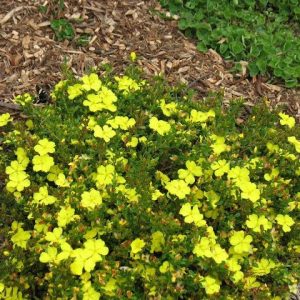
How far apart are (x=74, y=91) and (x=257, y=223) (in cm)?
147

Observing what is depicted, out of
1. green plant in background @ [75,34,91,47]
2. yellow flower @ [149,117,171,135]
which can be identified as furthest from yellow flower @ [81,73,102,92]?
green plant in background @ [75,34,91,47]

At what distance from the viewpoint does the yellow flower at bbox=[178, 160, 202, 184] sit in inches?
131

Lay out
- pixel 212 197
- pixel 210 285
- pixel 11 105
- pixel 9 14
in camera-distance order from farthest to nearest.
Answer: pixel 9 14 < pixel 11 105 < pixel 212 197 < pixel 210 285

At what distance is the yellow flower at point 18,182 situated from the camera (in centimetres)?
318

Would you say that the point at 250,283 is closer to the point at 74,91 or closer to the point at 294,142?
the point at 294,142

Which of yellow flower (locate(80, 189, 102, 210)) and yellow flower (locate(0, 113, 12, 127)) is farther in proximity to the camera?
yellow flower (locate(0, 113, 12, 127))

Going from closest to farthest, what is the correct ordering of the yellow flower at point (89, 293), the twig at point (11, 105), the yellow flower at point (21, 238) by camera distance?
the yellow flower at point (89, 293) → the yellow flower at point (21, 238) → the twig at point (11, 105)

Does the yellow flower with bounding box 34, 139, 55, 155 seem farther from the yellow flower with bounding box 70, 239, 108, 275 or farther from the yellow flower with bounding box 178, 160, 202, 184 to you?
the yellow flower with bounding box 178, 160, 202, 184

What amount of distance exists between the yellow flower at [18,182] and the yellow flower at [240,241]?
1.23 metres

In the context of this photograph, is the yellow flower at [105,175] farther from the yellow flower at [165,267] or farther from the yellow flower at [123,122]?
the yellow flower at [165,267]

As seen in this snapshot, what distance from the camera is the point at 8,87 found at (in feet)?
13.1

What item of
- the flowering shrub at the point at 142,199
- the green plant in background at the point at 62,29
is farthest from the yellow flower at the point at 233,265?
the green plant in background at the point at 62,29

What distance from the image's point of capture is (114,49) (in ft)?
14.4

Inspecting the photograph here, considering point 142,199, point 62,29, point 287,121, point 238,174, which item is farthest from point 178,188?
point 62,29
